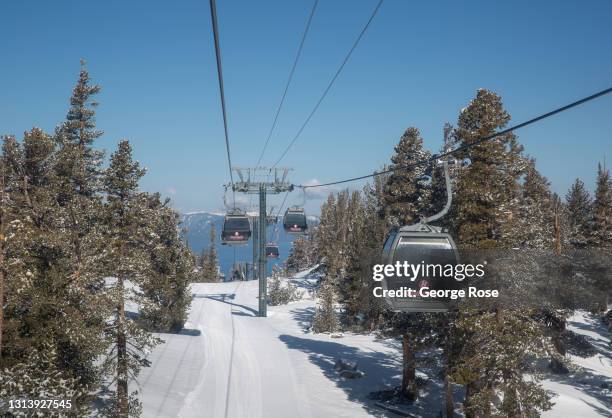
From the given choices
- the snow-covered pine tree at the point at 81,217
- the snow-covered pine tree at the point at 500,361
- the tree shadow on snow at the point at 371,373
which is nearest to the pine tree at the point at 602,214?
the tree shadow on snow at the point at 371,373

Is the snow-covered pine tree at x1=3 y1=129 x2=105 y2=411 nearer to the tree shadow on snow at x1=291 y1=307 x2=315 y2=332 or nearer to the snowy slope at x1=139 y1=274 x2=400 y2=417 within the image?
the snowy slope at x1=139 y1=274 x2=400 y2=417

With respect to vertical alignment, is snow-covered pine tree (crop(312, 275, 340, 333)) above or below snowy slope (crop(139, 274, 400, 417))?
above

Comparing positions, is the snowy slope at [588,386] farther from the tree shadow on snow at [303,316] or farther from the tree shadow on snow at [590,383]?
the tree shadow on snow at [303,316]

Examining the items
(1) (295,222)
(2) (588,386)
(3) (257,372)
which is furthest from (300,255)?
(2) (588,386)

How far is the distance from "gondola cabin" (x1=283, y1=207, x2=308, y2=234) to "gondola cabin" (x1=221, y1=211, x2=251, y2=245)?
3335mm

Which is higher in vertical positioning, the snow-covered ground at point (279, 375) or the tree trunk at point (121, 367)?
the tree trunk at point (121, 367)

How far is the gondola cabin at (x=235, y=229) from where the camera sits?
43.1 m

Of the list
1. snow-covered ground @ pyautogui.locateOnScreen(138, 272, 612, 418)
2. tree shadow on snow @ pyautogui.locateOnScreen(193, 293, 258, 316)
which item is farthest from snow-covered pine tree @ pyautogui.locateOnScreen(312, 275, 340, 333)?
tree shadow on snow @ pyautogui.locateOnScreen(193, 293, 258, 316)

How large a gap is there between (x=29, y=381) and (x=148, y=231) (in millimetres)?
8863

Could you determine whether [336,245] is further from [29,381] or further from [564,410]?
[29,381]

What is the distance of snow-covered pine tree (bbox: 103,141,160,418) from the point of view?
19391 mm

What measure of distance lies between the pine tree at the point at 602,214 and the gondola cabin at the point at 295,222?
2241 cm

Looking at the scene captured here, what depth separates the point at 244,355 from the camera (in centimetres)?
3522

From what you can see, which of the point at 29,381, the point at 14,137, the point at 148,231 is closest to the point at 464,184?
the point at 148,231
